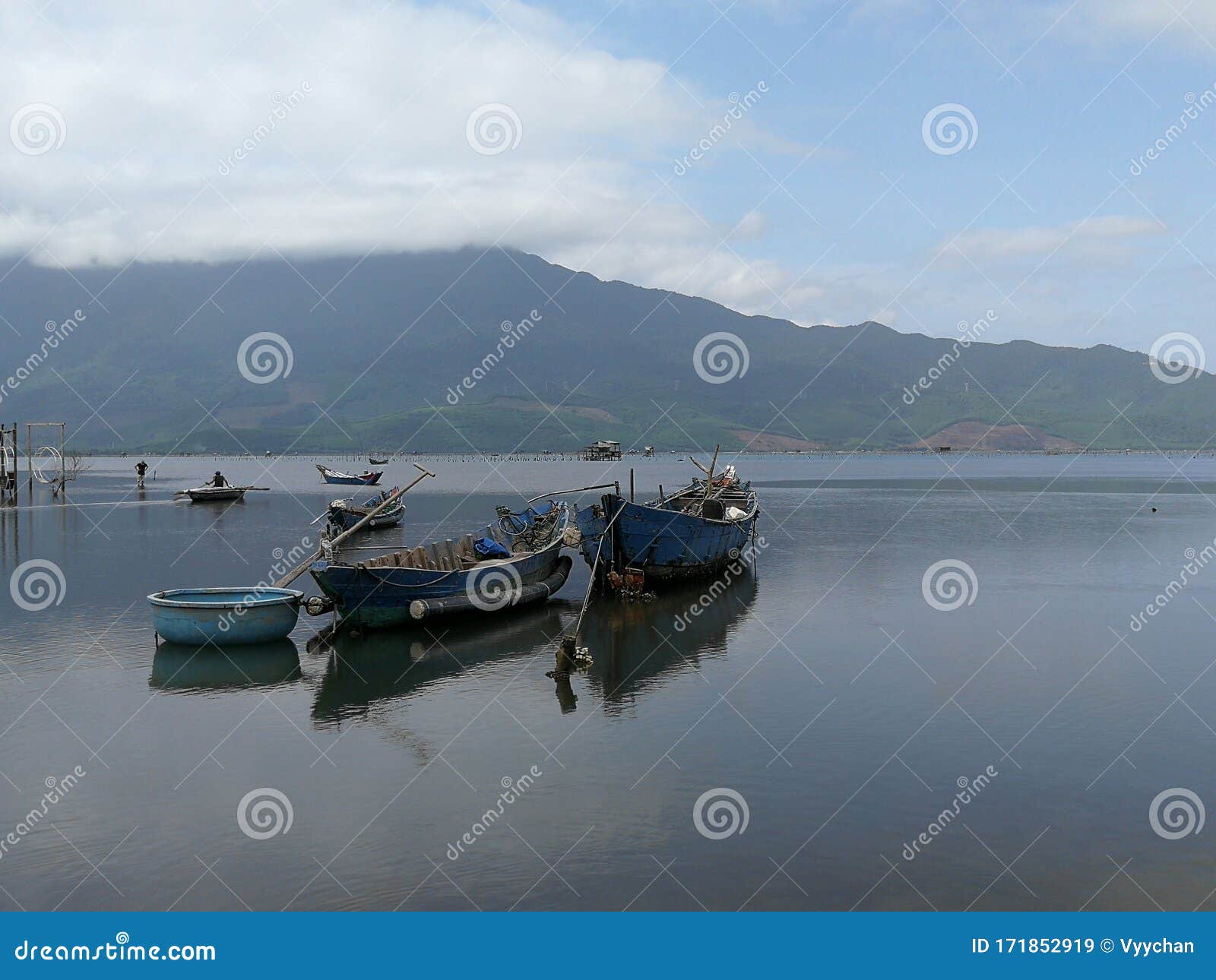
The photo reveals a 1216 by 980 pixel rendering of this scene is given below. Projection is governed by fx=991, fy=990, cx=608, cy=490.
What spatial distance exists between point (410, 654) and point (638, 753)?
359 inches

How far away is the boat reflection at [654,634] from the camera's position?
23.0 m

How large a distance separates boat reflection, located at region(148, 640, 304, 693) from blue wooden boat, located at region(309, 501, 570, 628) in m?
2.10

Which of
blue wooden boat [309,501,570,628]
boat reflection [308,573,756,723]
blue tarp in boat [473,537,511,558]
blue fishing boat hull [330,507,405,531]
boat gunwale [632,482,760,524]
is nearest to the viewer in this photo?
boat reflection [308,573,756,723]

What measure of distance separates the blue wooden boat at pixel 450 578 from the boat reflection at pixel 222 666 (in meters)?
2.10

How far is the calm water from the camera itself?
12812 mm

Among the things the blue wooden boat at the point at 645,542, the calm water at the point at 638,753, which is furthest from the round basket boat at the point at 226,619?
the blue wooden boat at the point at 645,542

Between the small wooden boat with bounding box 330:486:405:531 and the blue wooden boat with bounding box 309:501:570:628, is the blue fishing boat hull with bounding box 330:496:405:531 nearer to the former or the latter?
the small wooden boat with bounding box 330:486:405:531

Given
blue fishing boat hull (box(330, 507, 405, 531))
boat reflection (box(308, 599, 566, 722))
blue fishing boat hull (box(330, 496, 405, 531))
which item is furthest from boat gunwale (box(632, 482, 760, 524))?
blue fishing boat hull (box(330, 507, 405, 531))

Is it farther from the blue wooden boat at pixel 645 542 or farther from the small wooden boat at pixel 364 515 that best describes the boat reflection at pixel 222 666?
the small wooden boat at pixel 364 515

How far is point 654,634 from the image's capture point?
28.6 m

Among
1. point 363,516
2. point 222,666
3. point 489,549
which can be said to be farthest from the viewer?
point 363,516

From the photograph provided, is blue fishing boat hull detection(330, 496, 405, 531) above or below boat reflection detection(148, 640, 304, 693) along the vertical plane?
above

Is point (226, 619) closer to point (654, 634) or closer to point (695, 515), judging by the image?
point (654, 634)

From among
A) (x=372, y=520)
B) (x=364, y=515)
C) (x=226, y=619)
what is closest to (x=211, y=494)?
(x=364, y=515)
